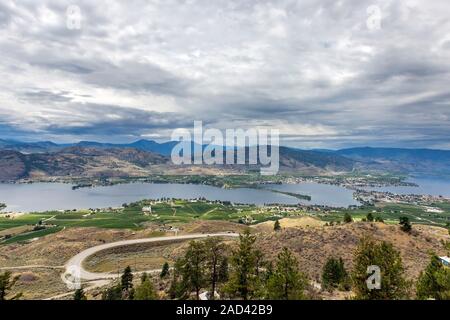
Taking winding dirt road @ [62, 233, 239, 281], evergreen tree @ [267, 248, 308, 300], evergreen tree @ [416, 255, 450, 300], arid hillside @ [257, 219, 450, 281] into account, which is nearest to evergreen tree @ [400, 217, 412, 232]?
arid hillside @ [257, 219, 450, 281]

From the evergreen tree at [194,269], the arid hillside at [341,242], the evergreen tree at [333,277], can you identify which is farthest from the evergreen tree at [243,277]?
the arid hillside at [341,242]

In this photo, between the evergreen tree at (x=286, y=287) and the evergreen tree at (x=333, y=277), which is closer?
the evergreen tree at (x=286, y=287)

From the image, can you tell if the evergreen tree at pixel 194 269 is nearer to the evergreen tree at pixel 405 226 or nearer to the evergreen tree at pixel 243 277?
the evergreen tree at pixel 243 277

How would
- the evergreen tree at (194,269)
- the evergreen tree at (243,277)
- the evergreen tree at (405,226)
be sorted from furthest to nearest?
1. the evergreen tree at (405,226)
2. the evergreen tree at (194,269)
3. the evergreen tree at (243,277)

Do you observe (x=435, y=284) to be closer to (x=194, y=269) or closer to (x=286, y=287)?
(x=286, y=287)
